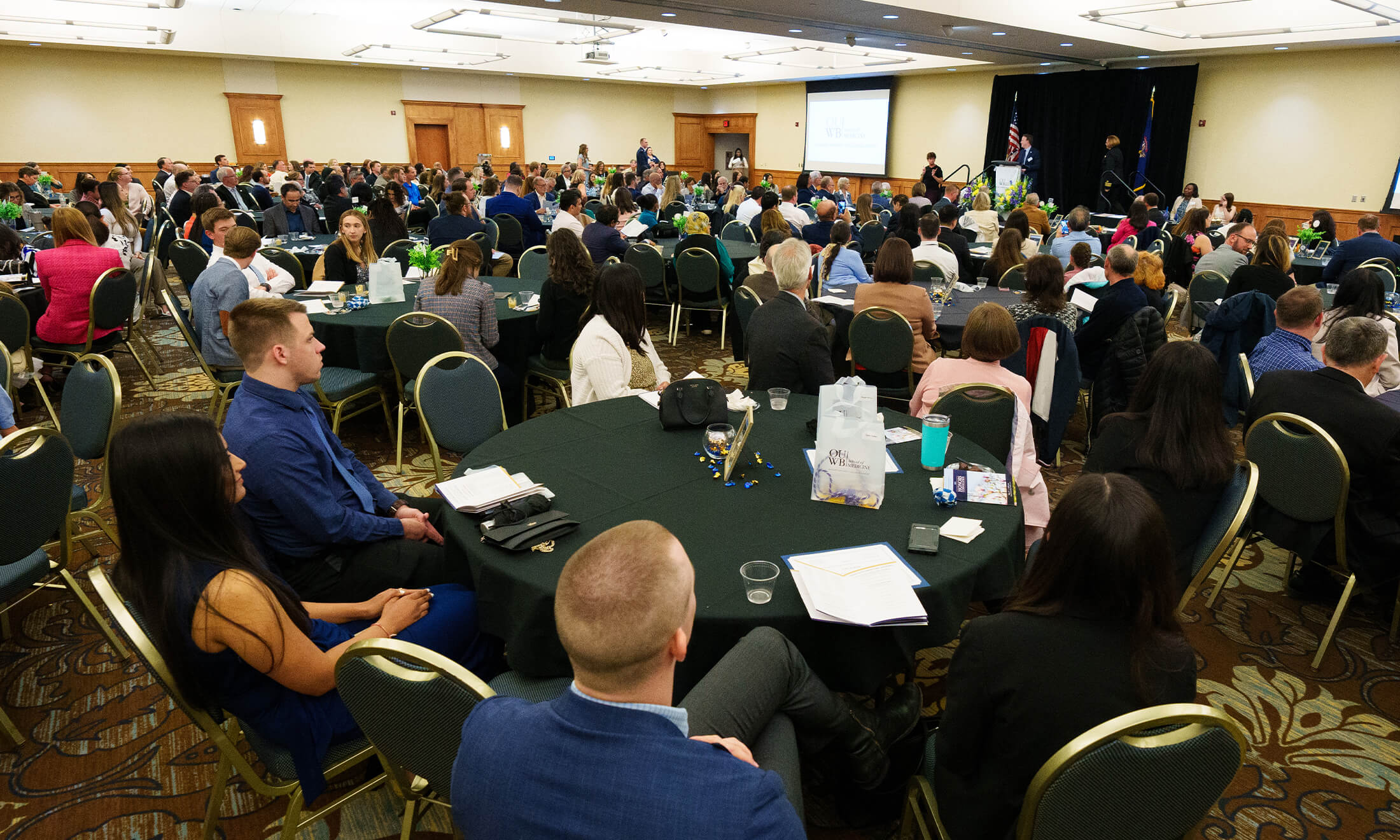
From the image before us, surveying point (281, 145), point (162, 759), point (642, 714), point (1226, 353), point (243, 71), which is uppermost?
point (243, 71)

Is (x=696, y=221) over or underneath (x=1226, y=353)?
over

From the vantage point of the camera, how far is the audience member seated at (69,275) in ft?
17.3

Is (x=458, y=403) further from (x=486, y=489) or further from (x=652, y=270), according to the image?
(x=652, y=270)

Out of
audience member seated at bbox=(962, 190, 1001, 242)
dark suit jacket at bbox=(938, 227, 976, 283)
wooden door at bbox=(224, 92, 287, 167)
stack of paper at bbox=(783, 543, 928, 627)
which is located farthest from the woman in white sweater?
wooden door at bbox=(224, 92, 287, 167)

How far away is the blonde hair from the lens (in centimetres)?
594

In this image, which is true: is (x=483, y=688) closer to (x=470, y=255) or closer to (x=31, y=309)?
(x=470, y=255)

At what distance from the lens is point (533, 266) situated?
22.3 ft

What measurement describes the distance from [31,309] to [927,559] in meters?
6.45


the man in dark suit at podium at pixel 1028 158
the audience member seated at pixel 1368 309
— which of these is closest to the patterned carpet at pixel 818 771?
the audience member seated at pixel 1368 309

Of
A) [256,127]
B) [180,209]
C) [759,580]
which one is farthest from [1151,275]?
[256,127]

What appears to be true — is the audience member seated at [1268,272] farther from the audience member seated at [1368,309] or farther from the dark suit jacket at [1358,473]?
the dark suit jacket at [1358,473]

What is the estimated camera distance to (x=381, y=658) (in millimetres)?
1567

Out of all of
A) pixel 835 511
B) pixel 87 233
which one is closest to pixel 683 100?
pixel 87 233

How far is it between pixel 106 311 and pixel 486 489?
4.48 metres
